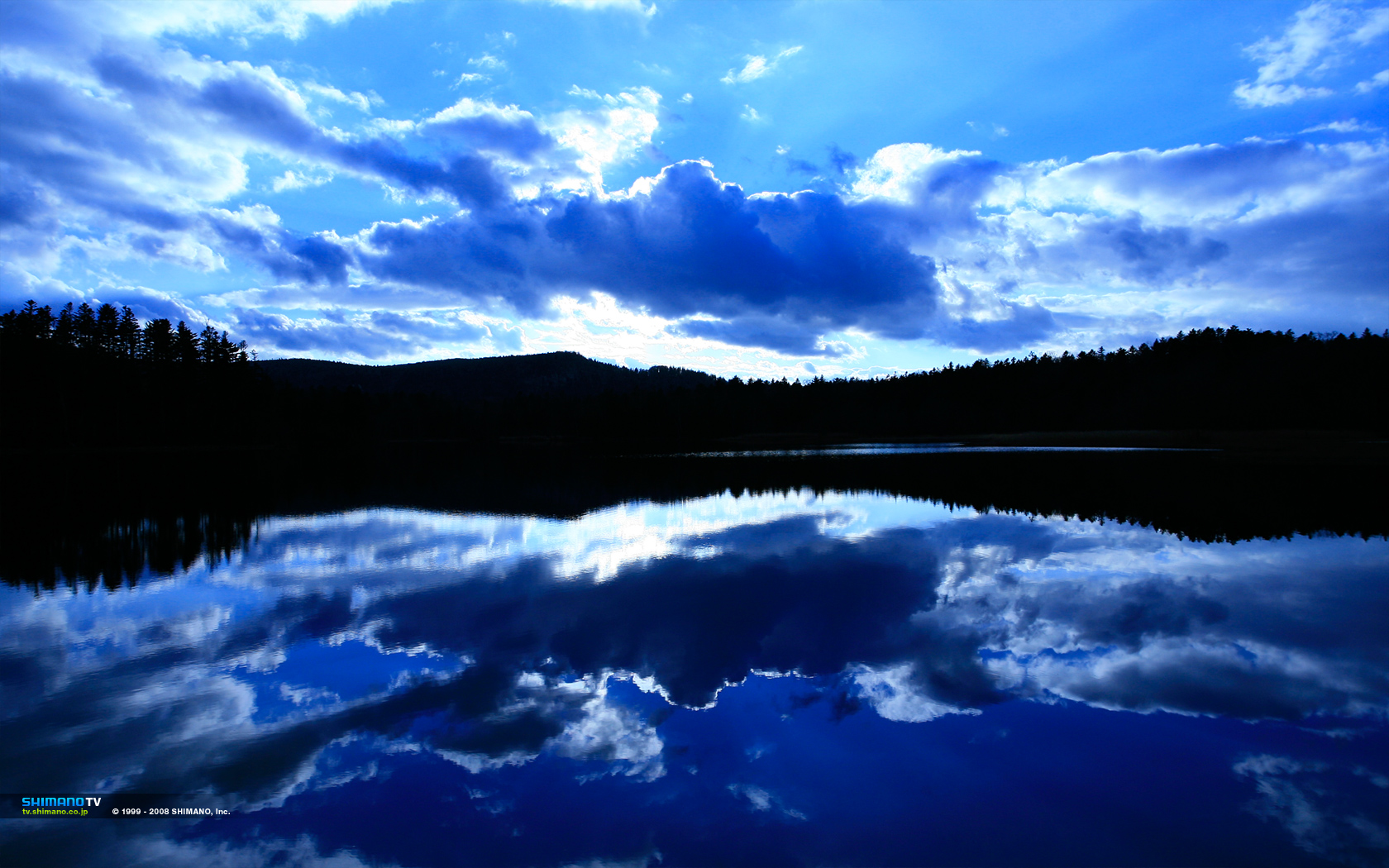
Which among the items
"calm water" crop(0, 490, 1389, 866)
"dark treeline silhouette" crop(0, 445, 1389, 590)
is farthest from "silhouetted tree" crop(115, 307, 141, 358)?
"calm water" crop(0, 490, 1389, 866)

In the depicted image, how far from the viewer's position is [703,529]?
18.5 m

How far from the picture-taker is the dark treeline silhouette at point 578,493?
630 inches

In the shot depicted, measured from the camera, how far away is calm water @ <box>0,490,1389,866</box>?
462cm

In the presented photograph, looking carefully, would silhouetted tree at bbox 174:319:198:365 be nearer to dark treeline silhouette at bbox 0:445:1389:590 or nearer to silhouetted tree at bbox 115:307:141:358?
silhouetted tree at bbox 115:307:141:358

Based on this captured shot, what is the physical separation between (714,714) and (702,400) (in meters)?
129

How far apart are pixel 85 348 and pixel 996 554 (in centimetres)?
8419

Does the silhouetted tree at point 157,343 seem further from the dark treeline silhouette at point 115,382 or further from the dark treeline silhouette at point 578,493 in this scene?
the dark treeline silhouette at point 578,493

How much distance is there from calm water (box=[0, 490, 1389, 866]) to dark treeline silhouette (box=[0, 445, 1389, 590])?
444 centimetres

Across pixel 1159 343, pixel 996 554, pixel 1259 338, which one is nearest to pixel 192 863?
pixel 996 554

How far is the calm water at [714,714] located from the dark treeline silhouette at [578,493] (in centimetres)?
444

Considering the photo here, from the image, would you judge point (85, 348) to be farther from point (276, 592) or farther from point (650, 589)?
point (650, 589)

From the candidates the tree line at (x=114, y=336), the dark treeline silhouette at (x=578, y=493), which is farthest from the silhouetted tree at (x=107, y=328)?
the dark treeline silhouette at (x=578, y=493)

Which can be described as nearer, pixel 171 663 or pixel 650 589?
pixel 171 663

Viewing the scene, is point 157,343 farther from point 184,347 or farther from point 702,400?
point 702,400
